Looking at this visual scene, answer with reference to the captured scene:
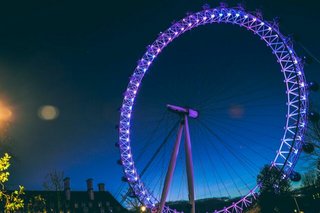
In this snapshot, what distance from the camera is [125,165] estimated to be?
126ft

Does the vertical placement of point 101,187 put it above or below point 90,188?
above

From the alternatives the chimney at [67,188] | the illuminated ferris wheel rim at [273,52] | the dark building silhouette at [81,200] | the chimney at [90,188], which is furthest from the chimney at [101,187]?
the illuminated ferris wheel rim at [273,52]

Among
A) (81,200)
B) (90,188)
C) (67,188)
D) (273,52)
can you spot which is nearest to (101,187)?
(90,188)

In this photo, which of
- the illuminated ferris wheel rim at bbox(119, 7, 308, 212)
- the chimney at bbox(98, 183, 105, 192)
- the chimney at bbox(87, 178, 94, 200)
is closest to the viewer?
the illuminated ferris wheel rim at bbox(119, 7, 308, 212)

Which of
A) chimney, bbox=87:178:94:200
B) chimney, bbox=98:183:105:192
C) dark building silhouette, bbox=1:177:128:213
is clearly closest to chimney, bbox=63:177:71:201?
dark building silhouette, bbox=1:177:128:213

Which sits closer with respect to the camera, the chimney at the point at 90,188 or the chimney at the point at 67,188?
the chimney at the point at 67,188

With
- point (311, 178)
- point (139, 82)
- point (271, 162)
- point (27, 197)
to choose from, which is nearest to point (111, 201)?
point (27, 197)

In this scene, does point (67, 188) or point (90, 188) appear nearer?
point (67, 188)

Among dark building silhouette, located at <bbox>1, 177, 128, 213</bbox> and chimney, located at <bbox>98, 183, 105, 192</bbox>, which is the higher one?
chimney, located at <bbox>98, 183, 105, 192</bbox>

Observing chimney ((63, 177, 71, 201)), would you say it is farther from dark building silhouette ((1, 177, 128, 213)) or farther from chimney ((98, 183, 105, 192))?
chimney ((98, 183, 105, 192))

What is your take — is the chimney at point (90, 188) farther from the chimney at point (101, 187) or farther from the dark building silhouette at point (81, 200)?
the chimney at point (101, 187)

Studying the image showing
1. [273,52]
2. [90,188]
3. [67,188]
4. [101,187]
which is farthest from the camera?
[101,187]

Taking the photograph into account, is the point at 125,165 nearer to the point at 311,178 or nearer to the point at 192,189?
the point at 192,189

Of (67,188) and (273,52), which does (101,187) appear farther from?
(273,52)
